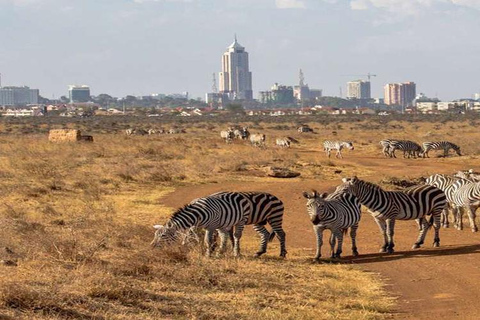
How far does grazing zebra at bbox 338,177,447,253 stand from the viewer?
18.0 meters

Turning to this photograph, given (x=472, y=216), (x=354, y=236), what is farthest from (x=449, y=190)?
(x=354, y=236)

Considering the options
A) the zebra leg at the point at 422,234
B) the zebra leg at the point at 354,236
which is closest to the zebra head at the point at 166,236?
the zebra leg at the point at 354,236

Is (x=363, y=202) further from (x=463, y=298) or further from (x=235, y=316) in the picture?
(x=235, y=316)

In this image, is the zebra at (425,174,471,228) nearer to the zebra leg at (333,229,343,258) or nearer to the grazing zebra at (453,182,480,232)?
the grazing zebra at (453,182,480,232)

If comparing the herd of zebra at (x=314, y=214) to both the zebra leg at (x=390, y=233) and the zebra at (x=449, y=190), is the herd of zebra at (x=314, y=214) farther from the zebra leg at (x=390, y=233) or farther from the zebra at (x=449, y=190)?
the zebra at (x=449, y=190)

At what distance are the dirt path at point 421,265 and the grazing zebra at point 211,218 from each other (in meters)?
2.32

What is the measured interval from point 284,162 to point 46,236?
25.3 m

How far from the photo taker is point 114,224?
20.9 metres

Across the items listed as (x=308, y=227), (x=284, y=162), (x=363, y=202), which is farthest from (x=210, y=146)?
(x=363, y=202)

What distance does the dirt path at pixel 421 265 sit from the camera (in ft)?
42.4

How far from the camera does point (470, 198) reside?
2039 centimetres

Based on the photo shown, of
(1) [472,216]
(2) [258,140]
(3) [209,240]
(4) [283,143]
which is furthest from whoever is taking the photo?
(2) [258,140]

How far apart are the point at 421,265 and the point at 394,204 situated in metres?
2.19

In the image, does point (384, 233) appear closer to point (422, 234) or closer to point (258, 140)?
point (422, 234)
